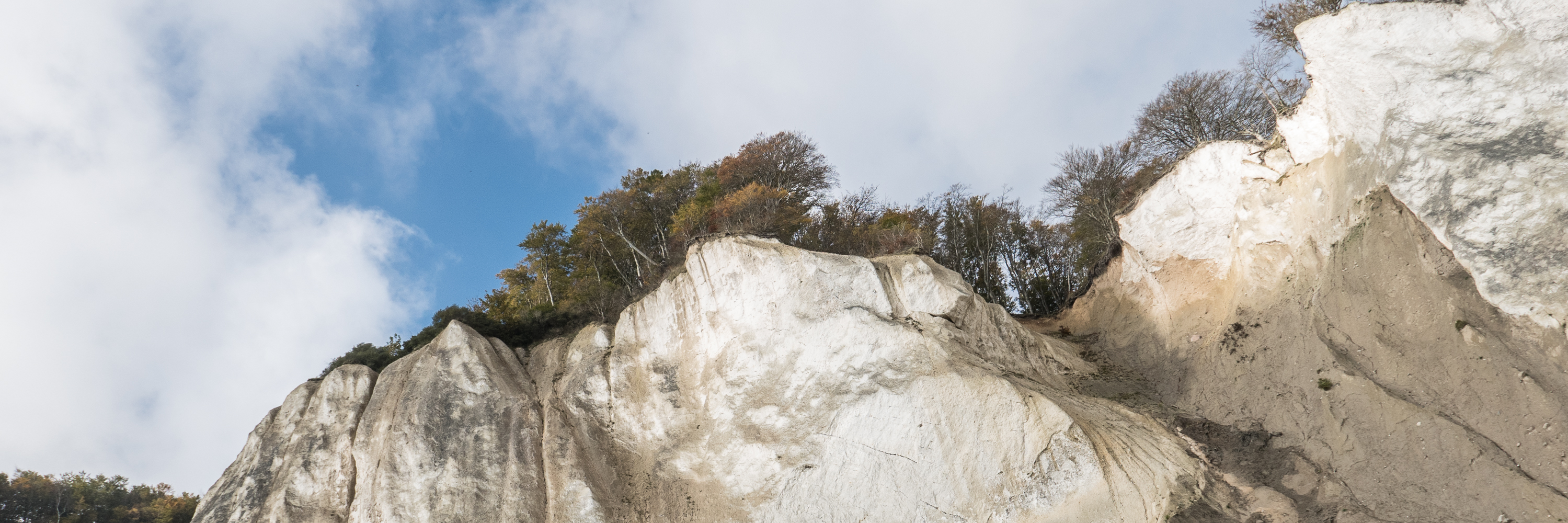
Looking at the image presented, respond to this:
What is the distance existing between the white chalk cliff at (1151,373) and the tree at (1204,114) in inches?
238

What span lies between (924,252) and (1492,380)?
1141 cm

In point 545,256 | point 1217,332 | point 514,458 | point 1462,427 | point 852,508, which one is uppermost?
point 545,256

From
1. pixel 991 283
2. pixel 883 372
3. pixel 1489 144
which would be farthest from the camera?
pixel 991 283

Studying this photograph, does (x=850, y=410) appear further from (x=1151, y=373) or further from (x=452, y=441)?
(x=452, y=441)

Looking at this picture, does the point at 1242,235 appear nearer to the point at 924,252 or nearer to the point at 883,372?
the point at 924,252

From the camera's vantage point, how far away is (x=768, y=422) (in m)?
17.0

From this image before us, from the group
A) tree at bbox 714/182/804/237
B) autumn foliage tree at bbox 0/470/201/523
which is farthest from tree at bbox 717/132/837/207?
autumn foliage tree at bbox 0/470/201/523

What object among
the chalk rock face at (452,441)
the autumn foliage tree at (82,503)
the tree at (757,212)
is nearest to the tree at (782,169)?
the tree at (757,212)

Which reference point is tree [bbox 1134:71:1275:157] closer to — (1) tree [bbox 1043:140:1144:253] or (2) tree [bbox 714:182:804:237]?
(1) tree [bbox 1043:140:1144:253]

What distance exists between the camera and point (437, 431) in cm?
1956

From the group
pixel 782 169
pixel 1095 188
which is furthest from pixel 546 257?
pixel 1095 188

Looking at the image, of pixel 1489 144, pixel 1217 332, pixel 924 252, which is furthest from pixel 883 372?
pixel 1489 144

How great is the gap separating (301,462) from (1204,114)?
3158cm

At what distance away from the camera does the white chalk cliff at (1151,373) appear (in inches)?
476
